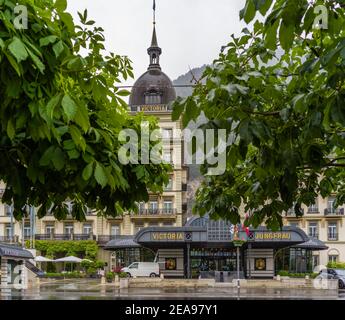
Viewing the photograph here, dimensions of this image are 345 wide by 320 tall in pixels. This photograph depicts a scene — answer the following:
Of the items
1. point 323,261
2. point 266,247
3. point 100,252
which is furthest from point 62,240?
point 323,261

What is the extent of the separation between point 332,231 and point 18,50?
5710 cm

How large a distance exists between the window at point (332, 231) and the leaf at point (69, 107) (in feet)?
185

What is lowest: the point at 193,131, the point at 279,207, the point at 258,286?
the point at 258,286

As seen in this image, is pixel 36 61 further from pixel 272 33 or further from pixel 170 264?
pixel 170 264

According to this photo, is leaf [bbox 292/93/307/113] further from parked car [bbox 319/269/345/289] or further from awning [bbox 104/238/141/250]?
awning [bbox 104/238/141/250]

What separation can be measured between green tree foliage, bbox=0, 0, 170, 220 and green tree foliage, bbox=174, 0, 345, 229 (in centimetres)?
70

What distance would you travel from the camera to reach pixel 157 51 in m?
63.5

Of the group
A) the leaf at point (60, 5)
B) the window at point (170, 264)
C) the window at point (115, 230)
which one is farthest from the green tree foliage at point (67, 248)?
the leaf at point (60, 5)

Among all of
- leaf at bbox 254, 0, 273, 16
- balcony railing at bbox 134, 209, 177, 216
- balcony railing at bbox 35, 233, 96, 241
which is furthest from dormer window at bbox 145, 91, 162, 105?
leaf at bbox 254, 0, 273, 16

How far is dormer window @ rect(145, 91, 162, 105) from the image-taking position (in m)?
59.6

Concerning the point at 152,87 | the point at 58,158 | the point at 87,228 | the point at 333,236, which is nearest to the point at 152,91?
the point at 152,87

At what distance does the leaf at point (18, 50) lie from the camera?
281 centimetres

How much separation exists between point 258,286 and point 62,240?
26216mm
